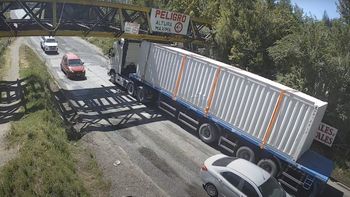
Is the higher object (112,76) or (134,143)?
(112,76)

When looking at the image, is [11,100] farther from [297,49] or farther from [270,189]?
[297,49]

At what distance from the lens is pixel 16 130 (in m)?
14.3

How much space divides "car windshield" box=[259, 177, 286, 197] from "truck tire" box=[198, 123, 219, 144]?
17.5ft

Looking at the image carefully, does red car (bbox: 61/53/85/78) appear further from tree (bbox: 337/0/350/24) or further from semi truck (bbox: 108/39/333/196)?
tree (bbox: 337/0/350/24)

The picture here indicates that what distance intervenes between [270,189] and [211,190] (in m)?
2.37

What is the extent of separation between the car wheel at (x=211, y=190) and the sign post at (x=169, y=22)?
43.1 feet

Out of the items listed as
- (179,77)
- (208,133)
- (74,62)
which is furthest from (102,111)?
(74,62)

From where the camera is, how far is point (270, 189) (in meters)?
11.8

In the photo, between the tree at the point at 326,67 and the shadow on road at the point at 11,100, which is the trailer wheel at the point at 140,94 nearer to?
the shadow on road at the point at 11,100

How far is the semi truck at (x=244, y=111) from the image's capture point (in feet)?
44.8

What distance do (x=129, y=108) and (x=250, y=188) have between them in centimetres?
1166

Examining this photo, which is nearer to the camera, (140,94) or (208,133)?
(208,133)

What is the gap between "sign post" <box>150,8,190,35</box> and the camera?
22.6 m

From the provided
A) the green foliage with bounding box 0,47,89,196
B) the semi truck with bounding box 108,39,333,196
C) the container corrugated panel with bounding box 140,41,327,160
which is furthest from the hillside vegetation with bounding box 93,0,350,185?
the green foliage with bounding box 0,47,89,196
